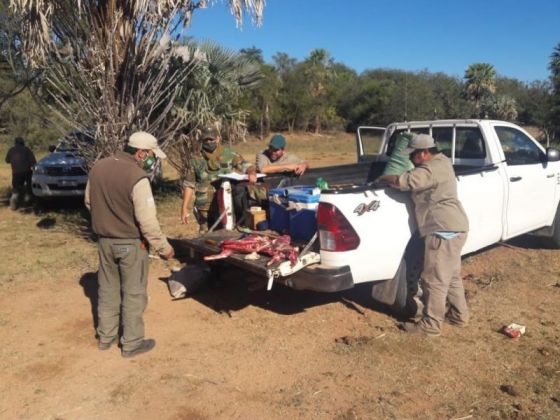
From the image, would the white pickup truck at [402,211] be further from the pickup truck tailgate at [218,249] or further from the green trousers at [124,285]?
the green trousers at [124,285]

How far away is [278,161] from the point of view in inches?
235

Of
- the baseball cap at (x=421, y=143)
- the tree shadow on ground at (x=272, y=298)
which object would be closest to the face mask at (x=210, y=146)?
the tree shadow on ground at (x=272, y=298)

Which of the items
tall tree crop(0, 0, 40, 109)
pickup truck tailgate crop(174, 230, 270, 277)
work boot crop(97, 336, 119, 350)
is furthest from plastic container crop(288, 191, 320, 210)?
tall tree crop(0, 0, 40, 109)

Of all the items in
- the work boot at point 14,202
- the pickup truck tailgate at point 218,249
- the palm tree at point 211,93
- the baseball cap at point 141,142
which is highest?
the palm tree at point 211,93

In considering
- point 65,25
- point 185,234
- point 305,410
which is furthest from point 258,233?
point 65,25

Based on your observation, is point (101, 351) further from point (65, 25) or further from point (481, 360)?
point (65, 25)

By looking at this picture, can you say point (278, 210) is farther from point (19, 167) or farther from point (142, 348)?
point (19, 167)

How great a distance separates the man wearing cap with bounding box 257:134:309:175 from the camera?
577cm

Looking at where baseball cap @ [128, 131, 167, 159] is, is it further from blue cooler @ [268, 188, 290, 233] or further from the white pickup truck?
blue cooler @ [268, 188, 290, 233]

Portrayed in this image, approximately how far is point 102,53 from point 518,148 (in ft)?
17.7

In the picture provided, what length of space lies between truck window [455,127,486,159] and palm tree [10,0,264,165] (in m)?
3.73

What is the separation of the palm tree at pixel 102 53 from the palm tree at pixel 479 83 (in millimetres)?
48521

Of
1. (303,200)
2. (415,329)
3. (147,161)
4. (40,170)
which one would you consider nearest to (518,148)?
(415,329)

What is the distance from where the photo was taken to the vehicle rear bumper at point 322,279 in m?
4.15
